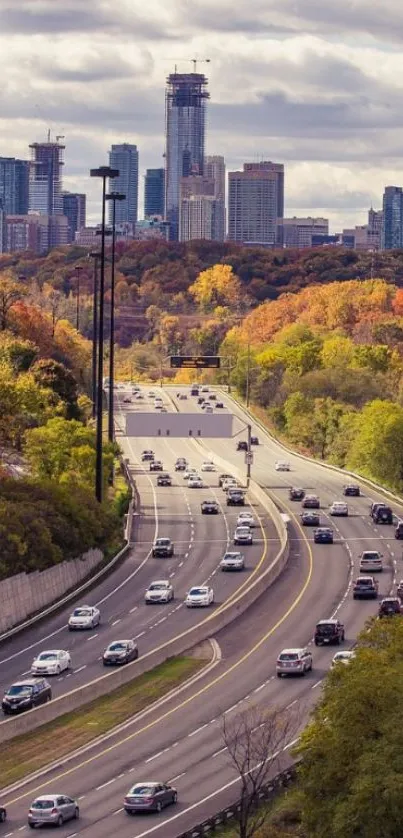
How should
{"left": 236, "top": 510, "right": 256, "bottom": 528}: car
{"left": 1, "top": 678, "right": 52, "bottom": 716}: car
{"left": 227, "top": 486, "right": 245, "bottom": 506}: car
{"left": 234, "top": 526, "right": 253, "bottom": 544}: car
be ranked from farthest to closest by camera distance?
{"left": 227, "top": 486, "right": 245, "bottom": 506}: car < {"left": 236, "top": 510, "right": 256, "bottom": 528}: car < {"left": 234, "top": 526, "right": 253, "bottom": 544}: car < {"left": 1, "top": 678, "right": 52, "bottom": 716}: car

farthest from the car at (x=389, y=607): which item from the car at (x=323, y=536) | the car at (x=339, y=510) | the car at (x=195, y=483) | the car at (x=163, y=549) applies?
the car at (x=195, y=483)

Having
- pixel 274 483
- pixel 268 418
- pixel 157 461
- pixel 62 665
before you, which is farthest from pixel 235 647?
pixel 268 418

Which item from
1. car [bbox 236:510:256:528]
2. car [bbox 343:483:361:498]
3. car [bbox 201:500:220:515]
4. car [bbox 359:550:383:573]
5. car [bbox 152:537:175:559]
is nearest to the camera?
car [bbox 359:550:383:573]

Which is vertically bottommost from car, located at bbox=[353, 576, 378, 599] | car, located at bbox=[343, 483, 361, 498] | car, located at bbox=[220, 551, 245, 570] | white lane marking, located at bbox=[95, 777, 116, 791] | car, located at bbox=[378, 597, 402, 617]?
car, located at bbox=[343, 483, 361, 498]

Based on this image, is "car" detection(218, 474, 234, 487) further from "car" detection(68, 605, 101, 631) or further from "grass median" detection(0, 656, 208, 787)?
"grass median" detection(0, 656, 208, 787)

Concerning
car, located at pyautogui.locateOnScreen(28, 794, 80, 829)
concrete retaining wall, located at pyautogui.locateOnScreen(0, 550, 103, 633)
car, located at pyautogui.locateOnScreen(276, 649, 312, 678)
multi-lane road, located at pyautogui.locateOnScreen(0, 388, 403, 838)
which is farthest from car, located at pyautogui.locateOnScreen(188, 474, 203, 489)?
car, located at pyautogui.locateOnScreen(28, 794, 80, 829)

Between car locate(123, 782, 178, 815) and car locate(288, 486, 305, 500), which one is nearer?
car locate(123, 782, 178, 815)

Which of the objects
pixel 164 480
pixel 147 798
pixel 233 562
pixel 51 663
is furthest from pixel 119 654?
pixel 164 480

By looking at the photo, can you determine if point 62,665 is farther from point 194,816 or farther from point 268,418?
point 268,418
